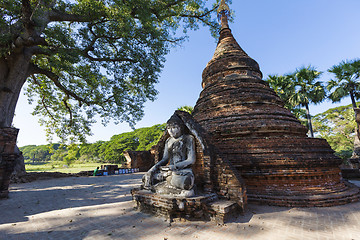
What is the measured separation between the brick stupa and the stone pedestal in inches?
290

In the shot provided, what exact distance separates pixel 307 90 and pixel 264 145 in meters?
16.9

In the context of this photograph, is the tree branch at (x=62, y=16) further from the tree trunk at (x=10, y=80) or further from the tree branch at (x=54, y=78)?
the tree branch at (x=54, y=78)

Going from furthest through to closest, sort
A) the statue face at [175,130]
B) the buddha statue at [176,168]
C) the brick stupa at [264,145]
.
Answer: the statue face at [175,130]
the brick stupa at [264,145]
the buddha statue at [176,168]

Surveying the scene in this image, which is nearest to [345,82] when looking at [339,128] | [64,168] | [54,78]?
[339,128]

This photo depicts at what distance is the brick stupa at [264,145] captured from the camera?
484 centimetres

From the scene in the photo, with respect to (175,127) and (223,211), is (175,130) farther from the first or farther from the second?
(223,211)

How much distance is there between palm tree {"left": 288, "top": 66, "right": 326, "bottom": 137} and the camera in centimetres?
1772

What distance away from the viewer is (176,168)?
4570 mm

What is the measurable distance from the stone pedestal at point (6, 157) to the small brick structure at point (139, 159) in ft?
38.5

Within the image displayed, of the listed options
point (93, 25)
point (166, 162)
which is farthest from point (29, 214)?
point (93, 25)

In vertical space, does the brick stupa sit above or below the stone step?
above

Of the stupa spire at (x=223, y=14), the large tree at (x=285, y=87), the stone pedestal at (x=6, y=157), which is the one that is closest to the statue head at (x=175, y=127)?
the stone pedestal at (x=6, y=157)

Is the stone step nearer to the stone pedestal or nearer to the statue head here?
the statue head

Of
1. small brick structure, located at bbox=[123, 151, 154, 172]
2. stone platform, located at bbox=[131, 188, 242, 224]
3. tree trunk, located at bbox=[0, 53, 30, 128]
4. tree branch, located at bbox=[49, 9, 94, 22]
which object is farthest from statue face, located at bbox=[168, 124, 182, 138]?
small brick structure, located at bbox=[123, 151, 154, 172]
